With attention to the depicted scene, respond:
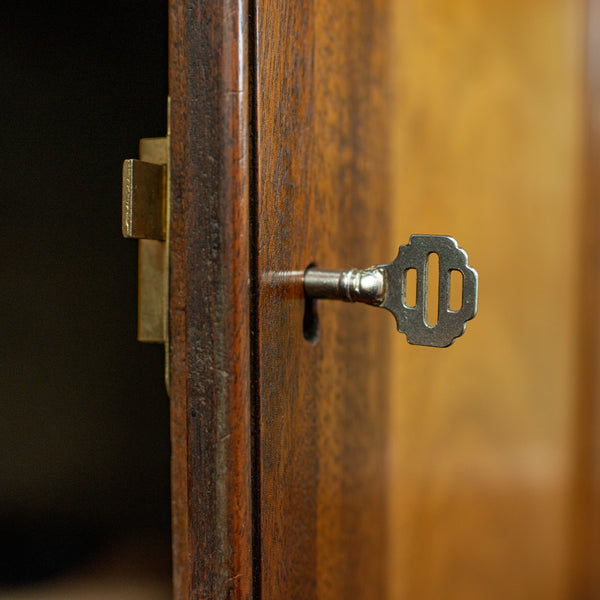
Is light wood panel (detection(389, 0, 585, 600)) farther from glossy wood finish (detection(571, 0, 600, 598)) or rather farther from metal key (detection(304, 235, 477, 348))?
metal key (detection(304, 235, 477, 348))

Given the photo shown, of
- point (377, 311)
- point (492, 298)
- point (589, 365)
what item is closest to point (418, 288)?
point (377, 311)

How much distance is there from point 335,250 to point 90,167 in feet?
0.61

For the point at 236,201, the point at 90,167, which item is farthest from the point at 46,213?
the point at 236,201

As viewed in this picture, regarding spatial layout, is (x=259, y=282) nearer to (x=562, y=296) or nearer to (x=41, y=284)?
(x=41, y=284)

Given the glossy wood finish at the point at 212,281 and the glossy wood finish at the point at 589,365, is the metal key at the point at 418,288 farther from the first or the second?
the glossy wood finish at the point at 589,365

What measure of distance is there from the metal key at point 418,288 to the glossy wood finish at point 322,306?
3cm

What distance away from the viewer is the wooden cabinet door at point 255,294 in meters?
0.33

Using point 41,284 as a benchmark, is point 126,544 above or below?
below

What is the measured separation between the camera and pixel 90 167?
1.42 feet

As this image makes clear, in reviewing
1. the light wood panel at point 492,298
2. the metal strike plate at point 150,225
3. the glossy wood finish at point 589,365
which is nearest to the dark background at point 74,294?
the metal strike plate at point 150,225

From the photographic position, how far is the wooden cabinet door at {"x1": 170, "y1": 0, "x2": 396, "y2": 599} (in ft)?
1.09

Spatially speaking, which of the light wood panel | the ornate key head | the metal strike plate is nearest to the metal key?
the ornate key head

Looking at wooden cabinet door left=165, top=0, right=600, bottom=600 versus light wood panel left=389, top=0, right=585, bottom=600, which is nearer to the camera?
wooden cabinet door left=165, top=0, right=600, bottom=600

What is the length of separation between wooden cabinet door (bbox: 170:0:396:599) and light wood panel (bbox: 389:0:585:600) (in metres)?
0.24
